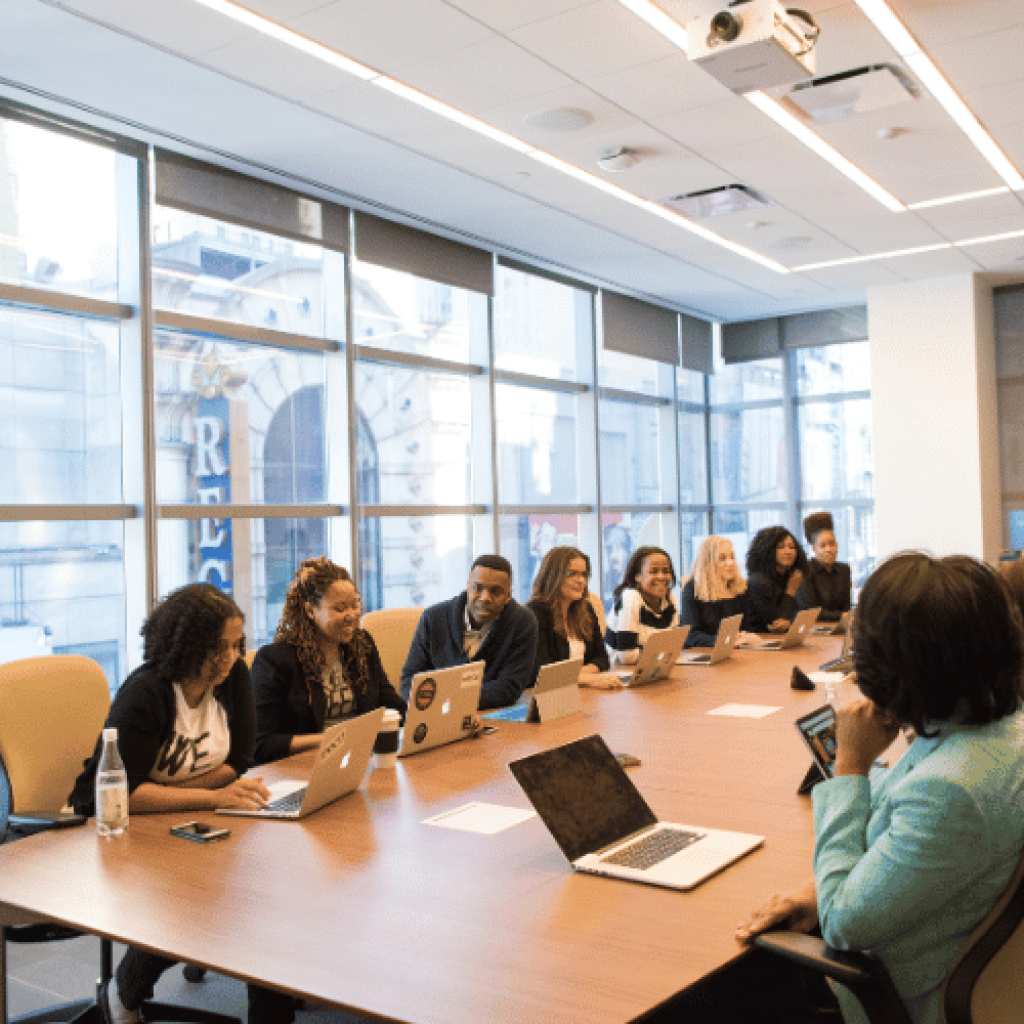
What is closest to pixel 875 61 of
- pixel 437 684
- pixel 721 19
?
pixel 721 19

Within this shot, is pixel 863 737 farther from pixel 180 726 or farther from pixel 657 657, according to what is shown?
pixel 657 657

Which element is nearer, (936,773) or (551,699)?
(936,773)

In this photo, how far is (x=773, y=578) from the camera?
6.45 meters

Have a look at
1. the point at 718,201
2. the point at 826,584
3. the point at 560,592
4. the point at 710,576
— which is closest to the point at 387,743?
the point at 560,592

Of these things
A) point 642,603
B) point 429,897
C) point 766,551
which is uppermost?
point 766,551

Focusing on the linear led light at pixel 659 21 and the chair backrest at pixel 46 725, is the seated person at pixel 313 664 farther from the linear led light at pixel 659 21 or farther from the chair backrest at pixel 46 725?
the linear led light at pixel 659 21

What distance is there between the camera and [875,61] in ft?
14.2

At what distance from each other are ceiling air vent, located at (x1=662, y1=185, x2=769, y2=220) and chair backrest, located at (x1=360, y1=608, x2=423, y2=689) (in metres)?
2.93

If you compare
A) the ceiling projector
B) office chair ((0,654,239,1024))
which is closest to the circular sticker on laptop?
office chair ((0,654,239,1024))

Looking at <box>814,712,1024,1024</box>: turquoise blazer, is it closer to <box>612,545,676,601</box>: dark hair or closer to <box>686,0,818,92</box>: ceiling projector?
<box>686,0,818,92</box>: ceiling projector

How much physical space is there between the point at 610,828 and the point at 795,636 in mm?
3476

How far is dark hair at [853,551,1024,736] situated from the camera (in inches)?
57.3

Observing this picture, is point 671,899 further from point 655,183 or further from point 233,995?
point 655,183

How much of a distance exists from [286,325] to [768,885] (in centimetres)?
489
